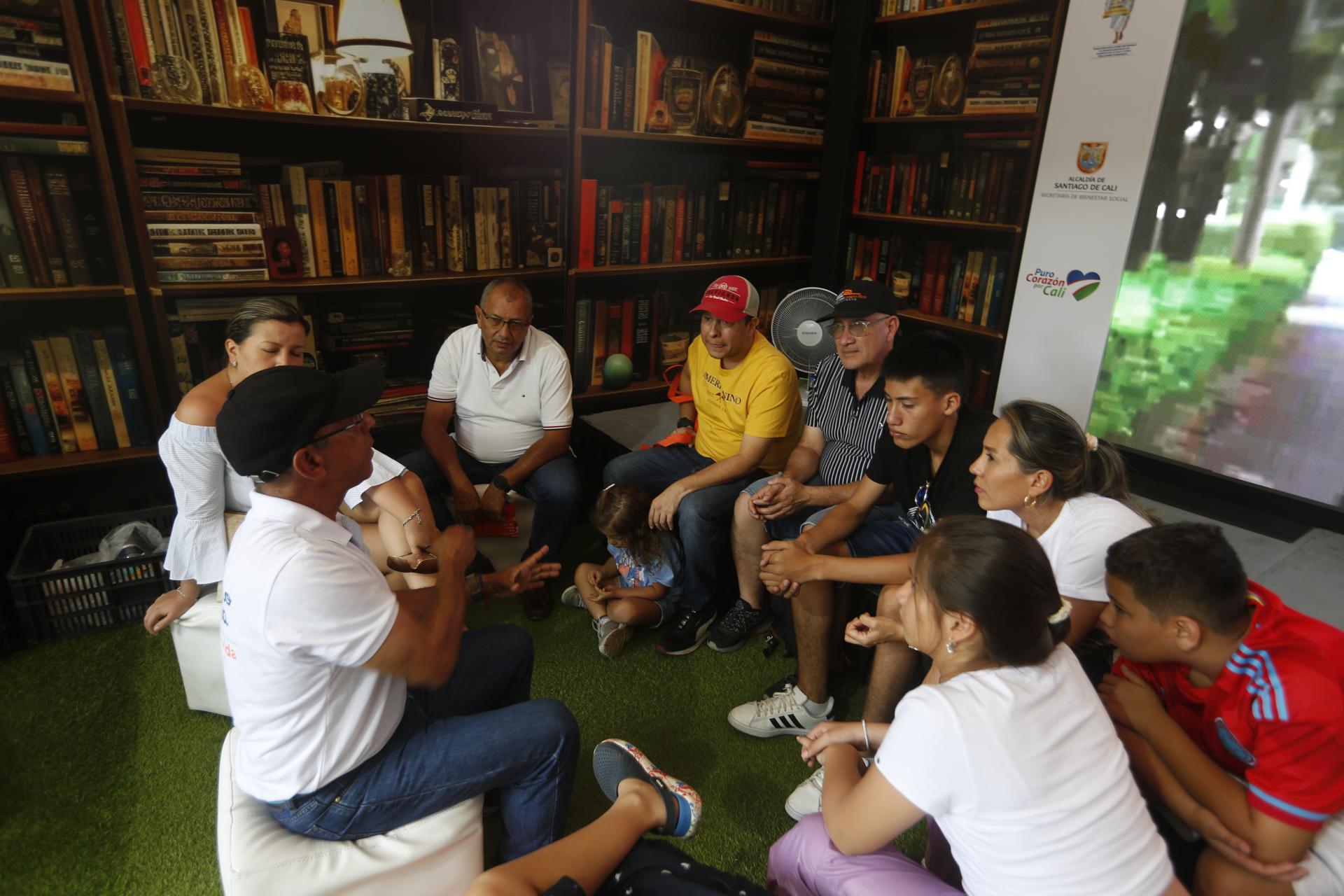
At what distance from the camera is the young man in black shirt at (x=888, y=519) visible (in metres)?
1.95

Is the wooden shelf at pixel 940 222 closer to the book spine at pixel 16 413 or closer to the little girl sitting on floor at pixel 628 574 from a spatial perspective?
the little girl sitting on floor at pixel 628 574

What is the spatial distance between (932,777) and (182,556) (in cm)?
178

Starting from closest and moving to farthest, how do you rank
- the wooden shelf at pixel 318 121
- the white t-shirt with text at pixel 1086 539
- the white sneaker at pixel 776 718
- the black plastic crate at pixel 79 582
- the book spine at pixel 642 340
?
the white t-shirt with text at pixel 1086 539, the white sneaker at pixel 776 718, the black plastic crate at pixel 79 582, the wooden shelf at pixel 318 121, the book spine at pixel 642 340

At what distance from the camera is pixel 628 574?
2.50 meters

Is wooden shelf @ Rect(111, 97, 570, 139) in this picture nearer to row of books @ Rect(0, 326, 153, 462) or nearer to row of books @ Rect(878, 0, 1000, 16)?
row of books @ Rect(0, 326, 153, 462)

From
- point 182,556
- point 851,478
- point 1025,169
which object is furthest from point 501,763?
point 1025,169

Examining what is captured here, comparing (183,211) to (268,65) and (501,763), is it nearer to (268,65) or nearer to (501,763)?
(268,65)

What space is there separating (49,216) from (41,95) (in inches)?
13.5

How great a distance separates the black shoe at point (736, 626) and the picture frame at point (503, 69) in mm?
2022

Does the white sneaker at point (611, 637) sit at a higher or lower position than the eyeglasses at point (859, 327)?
lower

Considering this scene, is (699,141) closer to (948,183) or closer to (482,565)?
(948,183)

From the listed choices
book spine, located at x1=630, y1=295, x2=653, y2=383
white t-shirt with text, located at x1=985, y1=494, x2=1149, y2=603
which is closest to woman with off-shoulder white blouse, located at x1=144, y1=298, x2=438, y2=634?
white t-shirt with text, located at x1=985, y1=494, x2=1149, y2=603

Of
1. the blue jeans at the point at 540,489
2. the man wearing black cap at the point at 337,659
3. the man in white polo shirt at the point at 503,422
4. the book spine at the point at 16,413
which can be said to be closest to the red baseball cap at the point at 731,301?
the man in white polo shirt at the point at 503,422

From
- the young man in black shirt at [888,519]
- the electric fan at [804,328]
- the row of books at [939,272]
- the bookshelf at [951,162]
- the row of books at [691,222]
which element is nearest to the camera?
the young man in black shirt at [888,519]
